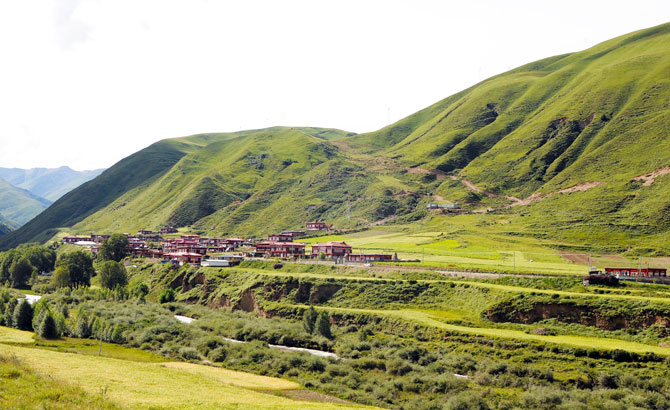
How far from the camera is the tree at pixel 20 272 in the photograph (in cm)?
11956

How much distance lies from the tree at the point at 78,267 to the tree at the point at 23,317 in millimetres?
50406

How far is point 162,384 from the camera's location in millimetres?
35125

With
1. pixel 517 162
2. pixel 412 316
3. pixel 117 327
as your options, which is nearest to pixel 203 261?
pixel 117 327

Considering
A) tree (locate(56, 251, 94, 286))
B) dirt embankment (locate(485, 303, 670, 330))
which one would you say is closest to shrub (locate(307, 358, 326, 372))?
dirt embankment (locate(485, 303, 670, 330))

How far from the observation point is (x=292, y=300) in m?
86.8

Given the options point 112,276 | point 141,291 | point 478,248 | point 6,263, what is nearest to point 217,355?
point 141,291

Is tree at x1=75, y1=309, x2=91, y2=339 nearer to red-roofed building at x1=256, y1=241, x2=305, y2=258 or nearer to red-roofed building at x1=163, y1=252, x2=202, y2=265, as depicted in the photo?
red-roofed building at x1=163, y1=252, x2=202, y2=265

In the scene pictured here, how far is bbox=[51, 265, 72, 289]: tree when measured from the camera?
4281 inches

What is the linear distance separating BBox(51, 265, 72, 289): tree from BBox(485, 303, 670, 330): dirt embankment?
91.0 metres

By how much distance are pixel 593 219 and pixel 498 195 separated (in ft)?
175

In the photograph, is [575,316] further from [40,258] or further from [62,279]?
[40,258]

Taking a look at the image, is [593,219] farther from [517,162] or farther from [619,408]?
[619,408]

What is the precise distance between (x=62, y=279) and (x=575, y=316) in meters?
102

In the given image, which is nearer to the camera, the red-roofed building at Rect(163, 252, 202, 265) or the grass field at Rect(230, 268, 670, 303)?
the grass field at Rect(230, 268, 670, 303)
